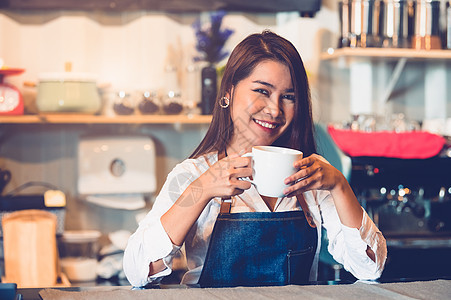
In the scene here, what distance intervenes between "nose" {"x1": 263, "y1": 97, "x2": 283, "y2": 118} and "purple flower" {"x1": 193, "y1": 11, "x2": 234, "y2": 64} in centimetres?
129

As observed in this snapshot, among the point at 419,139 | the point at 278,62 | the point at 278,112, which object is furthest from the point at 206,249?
the point at 419,139

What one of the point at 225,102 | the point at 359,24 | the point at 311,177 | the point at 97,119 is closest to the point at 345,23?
the point at 359,24

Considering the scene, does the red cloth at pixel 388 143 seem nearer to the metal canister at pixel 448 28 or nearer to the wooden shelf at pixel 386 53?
the wooden shelf at pixel 386 53

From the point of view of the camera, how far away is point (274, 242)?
1274 mm

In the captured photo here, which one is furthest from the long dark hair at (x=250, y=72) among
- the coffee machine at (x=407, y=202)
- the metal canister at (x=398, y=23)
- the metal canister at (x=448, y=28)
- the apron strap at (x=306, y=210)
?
the metal canister at (x=448, y=28)

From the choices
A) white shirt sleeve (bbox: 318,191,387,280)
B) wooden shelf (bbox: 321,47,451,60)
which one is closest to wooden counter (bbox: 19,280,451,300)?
white shirt sleeve (bbox: 318,191,387,280)

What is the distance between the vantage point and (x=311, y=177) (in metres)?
1.05

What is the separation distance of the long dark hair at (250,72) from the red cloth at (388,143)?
82 cm

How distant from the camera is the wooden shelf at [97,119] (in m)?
2.26

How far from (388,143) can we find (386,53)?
1.46 feet

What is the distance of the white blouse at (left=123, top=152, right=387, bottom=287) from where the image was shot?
1.13 meters

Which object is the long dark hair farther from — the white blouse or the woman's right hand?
the woman's right hand

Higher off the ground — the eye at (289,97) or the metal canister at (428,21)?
the metal canister at (428,21)

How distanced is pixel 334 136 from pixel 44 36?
1.31 metres
